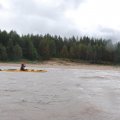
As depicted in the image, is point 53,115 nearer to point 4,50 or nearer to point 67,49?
point 4,50

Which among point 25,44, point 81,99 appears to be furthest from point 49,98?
point 25,44

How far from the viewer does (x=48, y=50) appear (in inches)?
5290

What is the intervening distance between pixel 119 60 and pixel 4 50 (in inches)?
2294

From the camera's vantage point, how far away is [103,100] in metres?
24.8

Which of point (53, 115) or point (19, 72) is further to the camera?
point (19, 72)

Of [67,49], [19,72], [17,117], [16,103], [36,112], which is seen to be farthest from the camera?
[67,49]

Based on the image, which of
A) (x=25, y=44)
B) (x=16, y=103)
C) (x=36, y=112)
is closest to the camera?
(x=36, y=112)

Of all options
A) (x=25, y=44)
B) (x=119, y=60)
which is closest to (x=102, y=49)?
(x=119, y=60)

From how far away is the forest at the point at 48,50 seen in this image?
121m

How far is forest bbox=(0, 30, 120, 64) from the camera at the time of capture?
12125 cm

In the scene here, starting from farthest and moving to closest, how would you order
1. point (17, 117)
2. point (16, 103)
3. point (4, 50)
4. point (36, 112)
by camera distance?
point (4, 50) → point (16, 103) → point (36, 112) → point (17, 117)

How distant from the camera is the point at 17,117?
17328mm

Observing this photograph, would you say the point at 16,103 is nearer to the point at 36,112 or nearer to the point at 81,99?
the point at 36,112

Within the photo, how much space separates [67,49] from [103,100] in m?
125
